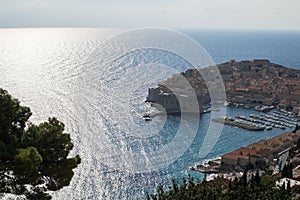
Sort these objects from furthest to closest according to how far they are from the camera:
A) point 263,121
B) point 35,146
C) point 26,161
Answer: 1. point 263,121
2. point 35,146
3. point 26,161

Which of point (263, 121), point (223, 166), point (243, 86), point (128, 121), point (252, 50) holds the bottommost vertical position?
point (223, 166)

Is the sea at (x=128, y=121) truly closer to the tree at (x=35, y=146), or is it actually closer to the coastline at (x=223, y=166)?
the coastline at (x=223, y=166)

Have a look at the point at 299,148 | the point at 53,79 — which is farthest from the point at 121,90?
the point at 299,148

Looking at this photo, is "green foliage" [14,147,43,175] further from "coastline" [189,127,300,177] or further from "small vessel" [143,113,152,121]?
"small vessel" [143,113,152,121]

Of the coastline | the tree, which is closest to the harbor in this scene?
the coastline

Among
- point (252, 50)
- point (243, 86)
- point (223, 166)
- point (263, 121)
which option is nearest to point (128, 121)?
point (223, 166)

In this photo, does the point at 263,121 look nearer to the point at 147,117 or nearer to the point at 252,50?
the point at 147,117

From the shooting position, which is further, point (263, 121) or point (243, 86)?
point (243, 86)
